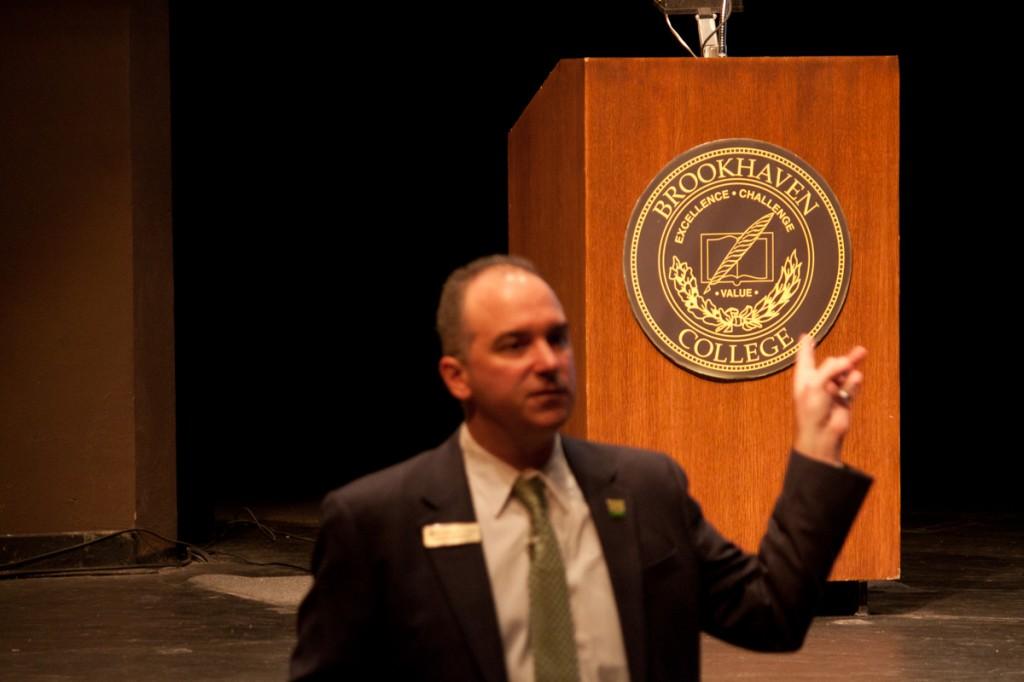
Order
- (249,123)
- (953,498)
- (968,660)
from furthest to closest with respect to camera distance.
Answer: (249,123)
(953,498)
(968,660)

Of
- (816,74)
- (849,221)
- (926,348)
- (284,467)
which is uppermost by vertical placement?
(816,74)

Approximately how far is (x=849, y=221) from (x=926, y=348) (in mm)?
5426

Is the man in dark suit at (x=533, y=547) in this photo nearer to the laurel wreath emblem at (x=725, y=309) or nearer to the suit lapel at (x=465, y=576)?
the suit lapel at (x=465, y=576)

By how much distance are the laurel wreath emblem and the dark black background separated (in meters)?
3.32

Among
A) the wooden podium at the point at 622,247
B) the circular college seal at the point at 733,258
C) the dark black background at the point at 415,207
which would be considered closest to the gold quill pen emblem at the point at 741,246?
the circular college seal at the point at 733,258

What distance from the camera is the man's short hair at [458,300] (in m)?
1.87

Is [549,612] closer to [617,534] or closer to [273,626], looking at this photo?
[617,534]

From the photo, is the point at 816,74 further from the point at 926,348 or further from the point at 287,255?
the point at 287,255

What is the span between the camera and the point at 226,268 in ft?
33.5

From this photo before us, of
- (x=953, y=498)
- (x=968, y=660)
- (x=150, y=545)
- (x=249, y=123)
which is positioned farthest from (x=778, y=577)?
(x=249, y=123)

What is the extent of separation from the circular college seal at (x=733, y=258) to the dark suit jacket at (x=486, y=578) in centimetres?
266

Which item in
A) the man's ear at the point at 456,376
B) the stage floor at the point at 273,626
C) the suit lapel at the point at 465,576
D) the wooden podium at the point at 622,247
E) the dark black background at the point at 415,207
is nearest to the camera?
the suit lapel at the point at 465,576

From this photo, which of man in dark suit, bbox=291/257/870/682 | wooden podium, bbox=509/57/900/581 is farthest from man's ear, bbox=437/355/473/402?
wooden podium, bbox=509/57/900/581

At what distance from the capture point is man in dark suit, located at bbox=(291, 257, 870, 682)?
1.76m
